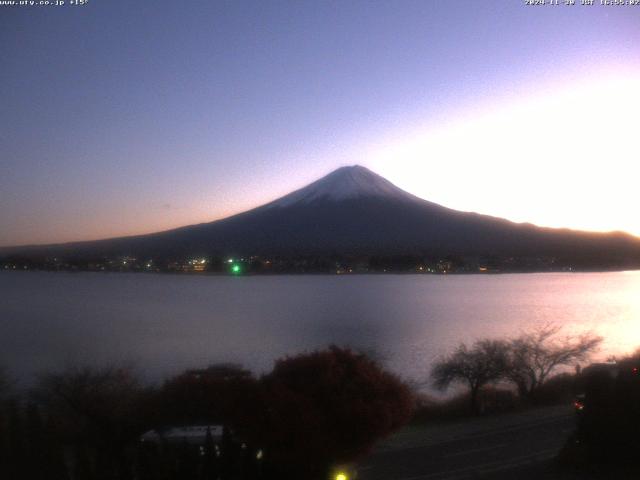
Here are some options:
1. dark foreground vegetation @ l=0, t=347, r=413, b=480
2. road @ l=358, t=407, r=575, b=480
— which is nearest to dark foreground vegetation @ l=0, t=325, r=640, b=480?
dark foreground vegetation @ l=0, t=347, r=413, b=480

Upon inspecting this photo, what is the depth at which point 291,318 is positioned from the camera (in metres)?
28.0

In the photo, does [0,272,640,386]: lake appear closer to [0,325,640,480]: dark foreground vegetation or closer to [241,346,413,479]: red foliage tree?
[0,325,640,480]: dark foreground vegetation

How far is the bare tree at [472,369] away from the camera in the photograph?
13906 mm

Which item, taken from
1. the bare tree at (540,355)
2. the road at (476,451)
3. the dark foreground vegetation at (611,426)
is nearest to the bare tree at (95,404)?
the road at (476,451)

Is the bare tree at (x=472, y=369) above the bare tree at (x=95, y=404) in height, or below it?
below

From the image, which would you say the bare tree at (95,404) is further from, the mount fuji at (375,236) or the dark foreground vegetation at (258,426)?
the mount fuji at (375,236)

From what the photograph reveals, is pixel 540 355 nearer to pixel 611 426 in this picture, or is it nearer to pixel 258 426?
pixel 611 426

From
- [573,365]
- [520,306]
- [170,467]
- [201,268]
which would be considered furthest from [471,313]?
[170,467]

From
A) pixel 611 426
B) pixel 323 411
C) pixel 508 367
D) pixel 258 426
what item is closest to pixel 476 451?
pixel 611 426

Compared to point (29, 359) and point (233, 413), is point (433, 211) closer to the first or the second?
point (29, 359)

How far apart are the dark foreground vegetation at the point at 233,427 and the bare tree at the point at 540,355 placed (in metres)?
7.83

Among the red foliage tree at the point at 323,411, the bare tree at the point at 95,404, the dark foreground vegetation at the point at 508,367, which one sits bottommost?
the dark foreground vegetation at the point at 508,367

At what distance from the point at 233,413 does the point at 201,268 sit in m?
36.3

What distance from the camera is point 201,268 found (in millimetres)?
41531
